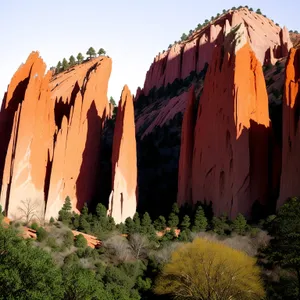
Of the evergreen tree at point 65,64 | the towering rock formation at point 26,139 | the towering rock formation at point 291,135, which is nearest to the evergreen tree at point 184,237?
the towering rock formation at point 291,135

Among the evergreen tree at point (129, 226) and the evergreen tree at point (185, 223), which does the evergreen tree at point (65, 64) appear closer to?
the evergreen tree at point (129, 226)

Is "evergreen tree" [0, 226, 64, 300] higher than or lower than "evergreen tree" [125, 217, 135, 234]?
lower

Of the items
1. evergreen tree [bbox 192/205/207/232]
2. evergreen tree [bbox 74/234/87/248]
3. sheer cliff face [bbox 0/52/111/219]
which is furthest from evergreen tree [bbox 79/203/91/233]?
evergreen tree [bbox 192/205/207/232]

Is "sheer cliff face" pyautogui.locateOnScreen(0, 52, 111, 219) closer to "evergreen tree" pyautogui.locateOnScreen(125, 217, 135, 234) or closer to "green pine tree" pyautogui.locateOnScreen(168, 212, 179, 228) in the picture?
"evergreen tree" pyautogui.locateOnScreen(125, 217, 135, 234)

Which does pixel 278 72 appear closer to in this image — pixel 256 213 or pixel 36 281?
pixel 256 213

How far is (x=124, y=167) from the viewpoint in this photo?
39062 mm

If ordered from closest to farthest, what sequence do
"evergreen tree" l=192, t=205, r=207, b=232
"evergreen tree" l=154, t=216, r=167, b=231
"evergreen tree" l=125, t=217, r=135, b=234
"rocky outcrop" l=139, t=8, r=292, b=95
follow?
"evergreen tree" l=125, t=217, r=135, b=234 → "evergreen tree" l=192, t=205, r=207, b=232 → "evergreen tree" l=154, t=216, r=167, b=231 → "rocky outcrop" l=139, t=8, r=292, b=95

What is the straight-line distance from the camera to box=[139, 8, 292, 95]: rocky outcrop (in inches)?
2793

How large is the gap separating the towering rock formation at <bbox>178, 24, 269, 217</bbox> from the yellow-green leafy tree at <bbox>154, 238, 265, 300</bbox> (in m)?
11.8

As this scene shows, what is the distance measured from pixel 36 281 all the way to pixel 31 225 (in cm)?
1584

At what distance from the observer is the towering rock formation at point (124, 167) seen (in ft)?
124

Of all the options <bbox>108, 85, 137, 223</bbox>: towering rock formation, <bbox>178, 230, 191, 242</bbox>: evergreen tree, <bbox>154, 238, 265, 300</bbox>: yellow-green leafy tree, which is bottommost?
<bbox>154, 238, 265, 300</bbox>: yellow-green leafy tree

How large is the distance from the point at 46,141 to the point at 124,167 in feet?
21.3

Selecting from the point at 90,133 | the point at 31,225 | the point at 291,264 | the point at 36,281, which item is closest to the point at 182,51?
the point at 90,133
